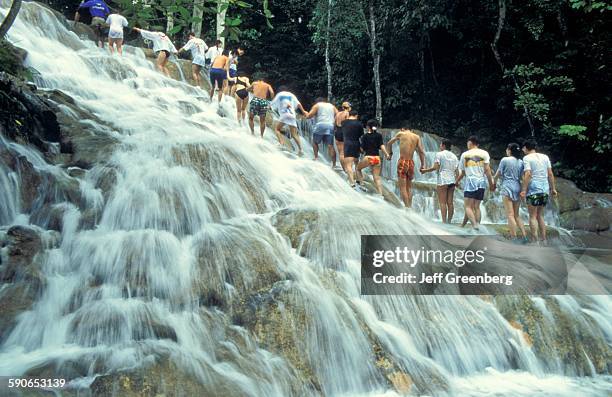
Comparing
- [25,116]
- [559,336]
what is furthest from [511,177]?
[25,116]

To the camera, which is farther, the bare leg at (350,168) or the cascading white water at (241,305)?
the bare leg at (350,168)

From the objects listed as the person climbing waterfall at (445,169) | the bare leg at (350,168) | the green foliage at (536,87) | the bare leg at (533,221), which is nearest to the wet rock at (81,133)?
the bare leg at (350,168)

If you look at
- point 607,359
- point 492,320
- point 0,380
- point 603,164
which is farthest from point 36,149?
point 603,164

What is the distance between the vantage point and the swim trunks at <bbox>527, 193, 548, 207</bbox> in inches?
395

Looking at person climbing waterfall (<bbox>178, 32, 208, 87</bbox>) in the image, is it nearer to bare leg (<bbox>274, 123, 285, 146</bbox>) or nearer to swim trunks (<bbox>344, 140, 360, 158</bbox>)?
bare leg (<bbox>274, 123, 285, 146</bbox>)

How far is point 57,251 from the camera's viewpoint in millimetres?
6863

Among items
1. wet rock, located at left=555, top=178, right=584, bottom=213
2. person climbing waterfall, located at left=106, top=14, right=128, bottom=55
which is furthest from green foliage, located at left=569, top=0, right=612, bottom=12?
person climbing waterfall, located at left=106, top=14, right=128, bottom=55

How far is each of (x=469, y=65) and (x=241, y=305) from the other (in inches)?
781

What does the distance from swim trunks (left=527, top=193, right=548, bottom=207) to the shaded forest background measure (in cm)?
909

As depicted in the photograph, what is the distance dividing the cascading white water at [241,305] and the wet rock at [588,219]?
7.64 metres

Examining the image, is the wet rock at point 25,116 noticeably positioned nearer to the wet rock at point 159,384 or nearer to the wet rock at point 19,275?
the wet rock at point 19,275

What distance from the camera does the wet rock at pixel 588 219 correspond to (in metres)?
15.1

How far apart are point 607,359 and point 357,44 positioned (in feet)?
61.3

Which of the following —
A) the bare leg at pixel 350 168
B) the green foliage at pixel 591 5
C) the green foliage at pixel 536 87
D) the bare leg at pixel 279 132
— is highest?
the green foliage at pixel 591 5
